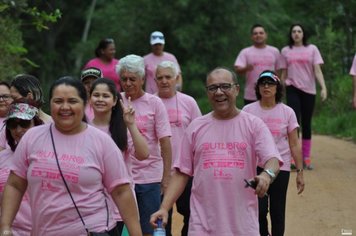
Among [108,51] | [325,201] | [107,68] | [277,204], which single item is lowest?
[325,201]

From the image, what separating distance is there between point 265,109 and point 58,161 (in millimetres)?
3895

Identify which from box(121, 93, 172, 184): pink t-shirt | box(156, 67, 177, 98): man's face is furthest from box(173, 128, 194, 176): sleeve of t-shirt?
box(156, 67, 177, 98): man's face

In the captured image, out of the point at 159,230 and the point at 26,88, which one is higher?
the point at 26,88

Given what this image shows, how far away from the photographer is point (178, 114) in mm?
9023

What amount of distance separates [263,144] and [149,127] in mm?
2254

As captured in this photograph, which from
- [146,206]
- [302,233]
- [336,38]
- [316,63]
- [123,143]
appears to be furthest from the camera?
[336,38]

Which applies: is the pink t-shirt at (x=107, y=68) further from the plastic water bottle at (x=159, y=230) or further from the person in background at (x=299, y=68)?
the plastic water bottle at (x=159, y=230)

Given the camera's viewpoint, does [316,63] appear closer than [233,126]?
No

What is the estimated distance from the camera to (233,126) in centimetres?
614

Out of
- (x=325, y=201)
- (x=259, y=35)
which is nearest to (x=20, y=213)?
(x=325, y=201)

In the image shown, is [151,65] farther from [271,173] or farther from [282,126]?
[271,173]

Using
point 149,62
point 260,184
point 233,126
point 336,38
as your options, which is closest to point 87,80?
point 233,126

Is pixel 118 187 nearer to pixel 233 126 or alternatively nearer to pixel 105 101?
pixel 233 126

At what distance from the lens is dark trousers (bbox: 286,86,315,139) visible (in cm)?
1324
